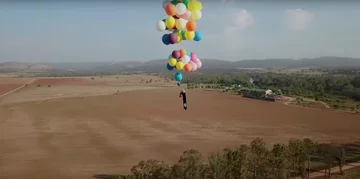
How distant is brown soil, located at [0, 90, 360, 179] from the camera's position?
21203mm

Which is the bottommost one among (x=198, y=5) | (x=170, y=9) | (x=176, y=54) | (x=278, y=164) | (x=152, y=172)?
(x=278, y=164)

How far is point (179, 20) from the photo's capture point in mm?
10578

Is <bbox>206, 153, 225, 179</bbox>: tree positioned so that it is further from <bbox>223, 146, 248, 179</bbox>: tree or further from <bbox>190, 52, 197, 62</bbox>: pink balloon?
<bbox>190, 52, 197, 62</bbox>: pink balloon

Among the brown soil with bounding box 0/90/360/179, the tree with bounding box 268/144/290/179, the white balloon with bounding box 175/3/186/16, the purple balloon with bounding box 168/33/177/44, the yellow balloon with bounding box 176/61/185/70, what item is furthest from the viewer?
the brown soil with bounding box 0/90/360/179

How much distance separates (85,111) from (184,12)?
30455 millimetres

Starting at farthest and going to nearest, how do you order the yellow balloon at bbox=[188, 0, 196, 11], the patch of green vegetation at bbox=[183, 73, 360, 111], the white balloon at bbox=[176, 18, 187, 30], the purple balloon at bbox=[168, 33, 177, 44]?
the patch of green vegetation at bbox=[183, 73, 360, 111]
the purple balloon at bbox=[168, 33, 177, 44]
the white balloon at bbox=[176, 18, 187, 30]
the yellow balloon at bbox=[188, 0, 196, 11]

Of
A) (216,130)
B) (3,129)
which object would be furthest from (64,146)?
(216,130)

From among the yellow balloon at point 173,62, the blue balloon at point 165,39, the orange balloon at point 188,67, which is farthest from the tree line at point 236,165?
the blue balloon at point 165,39

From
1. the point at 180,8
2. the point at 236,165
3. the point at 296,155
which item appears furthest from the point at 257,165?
the point at 180,8

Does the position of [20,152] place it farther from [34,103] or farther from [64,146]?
[34,103]

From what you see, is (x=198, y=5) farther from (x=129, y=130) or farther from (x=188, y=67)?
(x=129, y=130)

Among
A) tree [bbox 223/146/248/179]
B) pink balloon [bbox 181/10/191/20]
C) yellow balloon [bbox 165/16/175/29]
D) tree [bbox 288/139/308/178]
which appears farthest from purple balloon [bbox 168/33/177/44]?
tree [bbox 288/139/308/178]

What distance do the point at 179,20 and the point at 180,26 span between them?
0.55 ft

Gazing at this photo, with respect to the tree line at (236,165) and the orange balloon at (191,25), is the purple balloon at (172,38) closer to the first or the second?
the orange balloon at (191,25)
